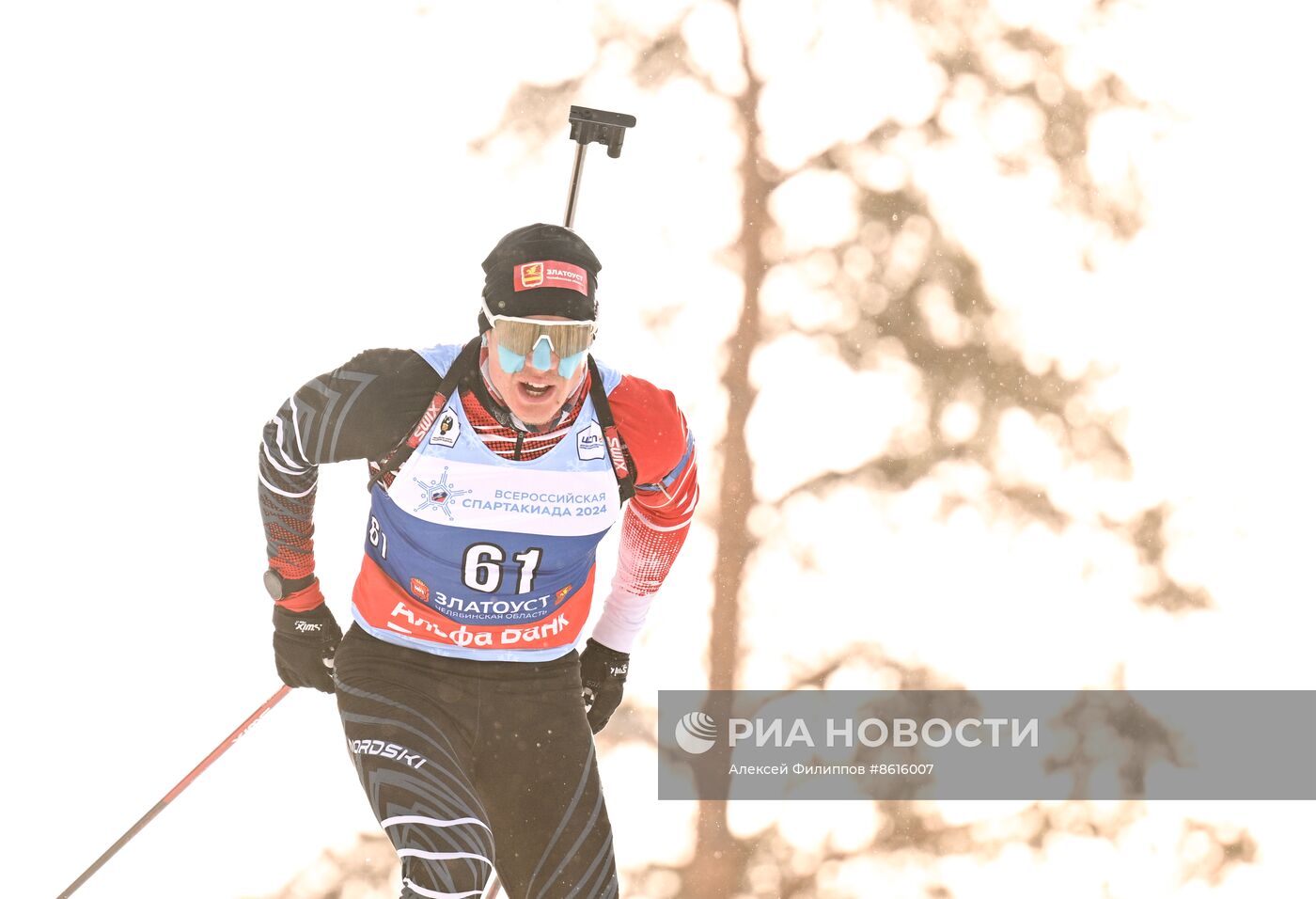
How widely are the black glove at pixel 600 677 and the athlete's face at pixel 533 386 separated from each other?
0.88 m

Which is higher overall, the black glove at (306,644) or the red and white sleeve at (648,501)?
the red and white sleeve at (648,501)

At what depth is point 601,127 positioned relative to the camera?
3713 millimetres

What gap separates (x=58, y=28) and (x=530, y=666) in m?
3.15

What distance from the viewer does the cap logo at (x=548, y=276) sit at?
309cm

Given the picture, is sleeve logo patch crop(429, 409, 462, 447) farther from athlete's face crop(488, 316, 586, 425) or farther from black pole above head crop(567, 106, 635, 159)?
black pole above head crop(567, 106, 635, 159)

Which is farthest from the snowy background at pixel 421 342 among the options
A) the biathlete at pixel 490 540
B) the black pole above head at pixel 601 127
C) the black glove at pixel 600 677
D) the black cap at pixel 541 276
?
the black cap at pixel 541 276

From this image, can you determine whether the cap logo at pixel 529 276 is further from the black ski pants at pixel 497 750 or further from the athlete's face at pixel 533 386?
the black ski pants at pixel 497 750

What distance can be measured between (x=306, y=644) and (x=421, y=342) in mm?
1882

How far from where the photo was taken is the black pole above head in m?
3.66

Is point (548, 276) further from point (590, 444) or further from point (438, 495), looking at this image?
point (438, 495)

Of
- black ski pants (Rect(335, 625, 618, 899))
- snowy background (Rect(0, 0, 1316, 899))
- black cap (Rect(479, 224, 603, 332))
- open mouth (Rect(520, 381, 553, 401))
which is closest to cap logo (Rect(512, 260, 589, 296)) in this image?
black cap (Rect(479, 224, 603, 332))

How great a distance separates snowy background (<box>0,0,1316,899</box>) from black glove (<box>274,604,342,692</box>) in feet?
5.09

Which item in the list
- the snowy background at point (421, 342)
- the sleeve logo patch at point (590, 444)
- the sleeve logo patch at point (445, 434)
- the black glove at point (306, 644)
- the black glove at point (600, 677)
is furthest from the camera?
the snowy background at point (421, 342)

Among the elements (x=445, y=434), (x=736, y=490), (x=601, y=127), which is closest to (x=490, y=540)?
(x=445, y=434)
